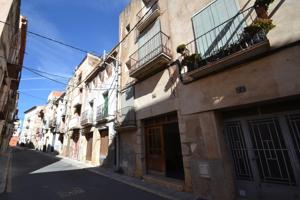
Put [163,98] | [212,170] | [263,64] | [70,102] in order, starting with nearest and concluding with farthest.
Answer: [263,64] → [212,170] → [163,98] → [70,102]

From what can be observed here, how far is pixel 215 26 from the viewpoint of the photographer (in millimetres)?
5852

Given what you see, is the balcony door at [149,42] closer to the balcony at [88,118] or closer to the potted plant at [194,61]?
the potted plant at [194,61]

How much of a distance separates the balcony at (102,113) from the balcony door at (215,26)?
8.18 meters

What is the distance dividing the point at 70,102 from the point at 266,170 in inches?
836

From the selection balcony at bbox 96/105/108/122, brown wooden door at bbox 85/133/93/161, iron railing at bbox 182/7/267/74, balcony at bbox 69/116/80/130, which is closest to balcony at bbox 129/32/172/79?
iron railing at bbox 182/7/267/74

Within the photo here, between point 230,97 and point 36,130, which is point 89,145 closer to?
point 230,97

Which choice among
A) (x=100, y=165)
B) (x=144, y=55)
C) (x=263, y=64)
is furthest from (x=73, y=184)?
(x=263, y=64)

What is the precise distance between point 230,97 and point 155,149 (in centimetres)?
445

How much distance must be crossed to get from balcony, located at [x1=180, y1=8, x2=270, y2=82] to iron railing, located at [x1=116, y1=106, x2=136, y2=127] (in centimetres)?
374

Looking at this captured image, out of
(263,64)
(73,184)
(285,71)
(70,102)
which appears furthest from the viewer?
(70,102)

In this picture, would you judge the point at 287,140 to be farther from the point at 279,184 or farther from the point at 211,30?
the point at 211,30

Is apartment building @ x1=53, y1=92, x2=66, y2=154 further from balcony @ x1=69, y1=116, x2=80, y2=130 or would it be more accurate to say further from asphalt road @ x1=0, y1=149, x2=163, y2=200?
asphalt road @ x1=0, y1=149, x2=163, y2=200

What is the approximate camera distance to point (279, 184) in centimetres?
424

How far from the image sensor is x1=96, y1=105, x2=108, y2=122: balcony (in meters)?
11.8
